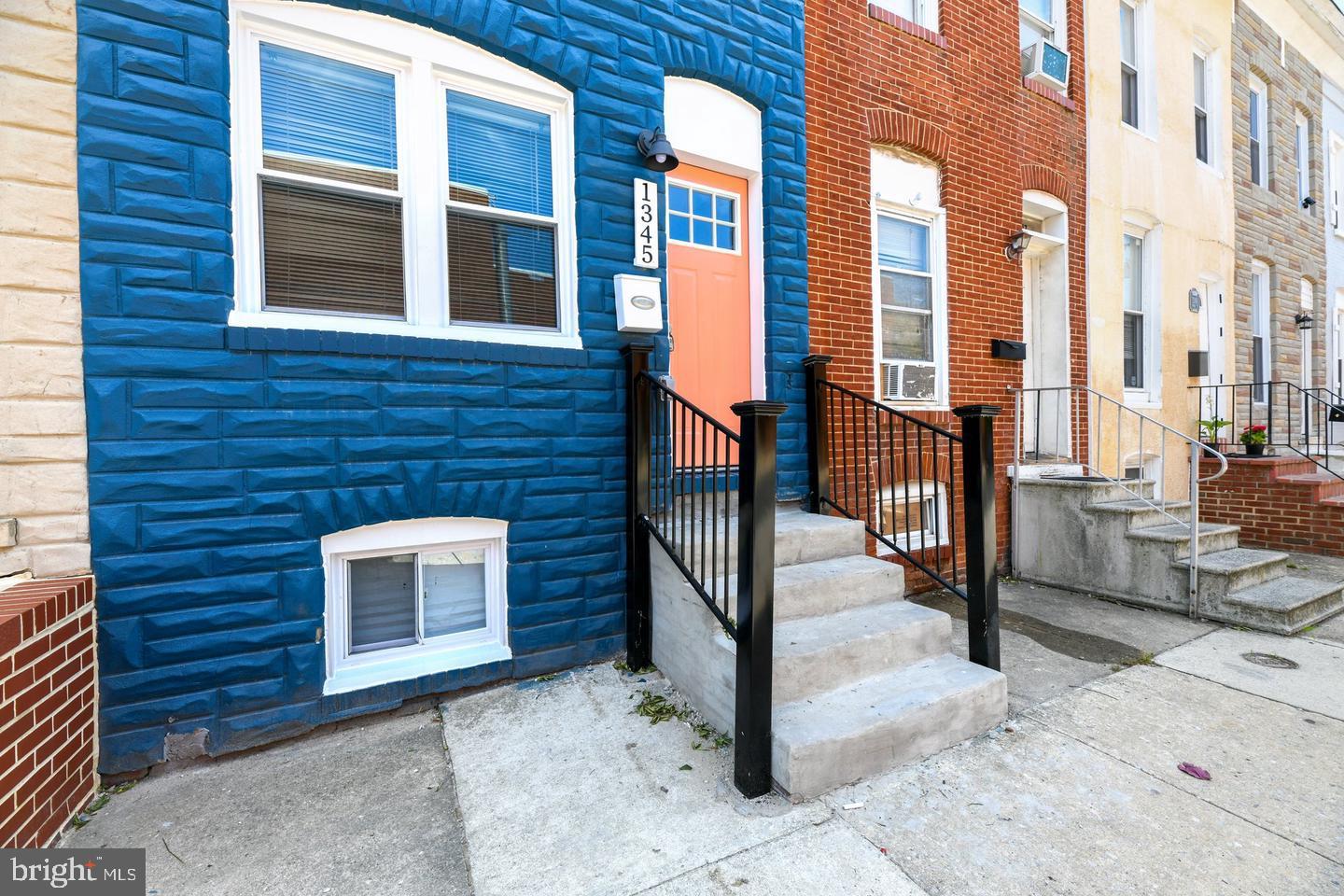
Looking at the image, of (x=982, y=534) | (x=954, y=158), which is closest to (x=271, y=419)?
(x=982, y=534)

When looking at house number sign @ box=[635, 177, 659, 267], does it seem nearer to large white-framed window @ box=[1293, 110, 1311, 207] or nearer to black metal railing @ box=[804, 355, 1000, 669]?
black metal railing @ box=[804, 355, 1000, 669]

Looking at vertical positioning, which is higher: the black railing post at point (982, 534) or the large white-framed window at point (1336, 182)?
the large white-framed window at point (1336, 182)

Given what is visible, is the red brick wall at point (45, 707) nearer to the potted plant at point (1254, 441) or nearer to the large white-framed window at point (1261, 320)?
the potted plant at point (1254, 441)

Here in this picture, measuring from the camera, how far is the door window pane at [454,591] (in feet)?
10.7

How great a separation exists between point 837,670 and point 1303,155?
1330cm

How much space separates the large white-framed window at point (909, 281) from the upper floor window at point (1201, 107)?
5.77m

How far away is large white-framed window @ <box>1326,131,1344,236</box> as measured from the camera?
34.1 ft

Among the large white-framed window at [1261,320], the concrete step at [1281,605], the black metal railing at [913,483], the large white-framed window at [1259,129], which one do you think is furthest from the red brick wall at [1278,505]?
the large white-framed window at [1259,129]

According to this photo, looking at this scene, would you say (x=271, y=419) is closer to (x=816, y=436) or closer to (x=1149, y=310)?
(x=816, y=436)

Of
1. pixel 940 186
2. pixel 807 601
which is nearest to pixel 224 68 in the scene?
pixel 807 601

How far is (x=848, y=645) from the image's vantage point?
2812 mm

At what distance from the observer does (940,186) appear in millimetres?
5297

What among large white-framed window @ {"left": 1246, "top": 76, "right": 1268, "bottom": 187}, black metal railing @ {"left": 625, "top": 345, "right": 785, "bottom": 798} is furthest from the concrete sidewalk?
large white-framed window @ {"left": 1246, "top": 76, "right": 1268, "bottom": 187}

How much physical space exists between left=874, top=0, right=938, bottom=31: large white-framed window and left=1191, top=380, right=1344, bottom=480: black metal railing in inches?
207
